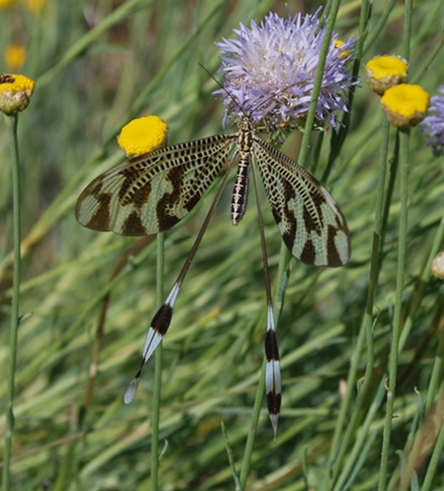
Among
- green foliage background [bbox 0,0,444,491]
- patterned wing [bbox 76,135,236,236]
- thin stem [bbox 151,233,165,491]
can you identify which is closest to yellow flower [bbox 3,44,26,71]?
green foliage background [bbox 0,0,444,491]

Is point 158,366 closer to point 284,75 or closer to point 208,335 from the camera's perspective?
point 284,75

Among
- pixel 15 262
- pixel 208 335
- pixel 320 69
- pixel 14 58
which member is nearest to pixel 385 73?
pixel 320 69

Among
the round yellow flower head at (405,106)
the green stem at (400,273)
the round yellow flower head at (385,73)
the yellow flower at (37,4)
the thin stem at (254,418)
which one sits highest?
the yellow flower at (37,4)

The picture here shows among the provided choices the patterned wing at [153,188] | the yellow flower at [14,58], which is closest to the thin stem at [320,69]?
the patterned wing at [153,188]

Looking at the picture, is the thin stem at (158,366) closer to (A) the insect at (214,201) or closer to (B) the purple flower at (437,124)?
(A) the insect at (214,201)

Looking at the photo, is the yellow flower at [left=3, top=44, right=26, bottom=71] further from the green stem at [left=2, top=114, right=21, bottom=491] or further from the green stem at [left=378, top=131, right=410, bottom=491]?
the green stem at [left=378, top=131, right=410, bottom=491]

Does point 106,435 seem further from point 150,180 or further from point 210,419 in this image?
point 150,180
